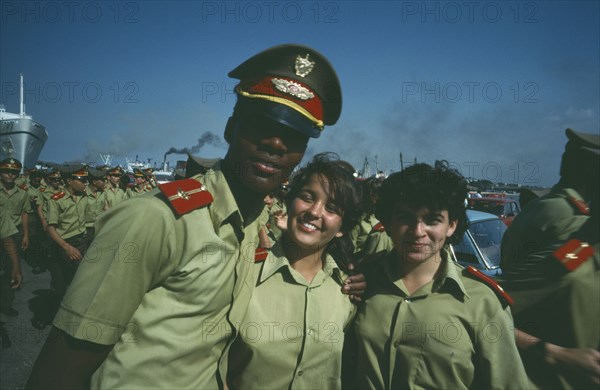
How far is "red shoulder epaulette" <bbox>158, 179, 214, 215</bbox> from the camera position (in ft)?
4.38

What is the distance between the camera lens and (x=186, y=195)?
1.40m

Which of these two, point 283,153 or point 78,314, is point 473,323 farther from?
point 78,314

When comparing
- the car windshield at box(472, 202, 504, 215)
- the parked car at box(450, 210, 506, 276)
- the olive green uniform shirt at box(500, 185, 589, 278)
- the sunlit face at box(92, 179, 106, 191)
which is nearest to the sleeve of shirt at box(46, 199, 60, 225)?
the sunlit face at box(92, 179, 106, 191)

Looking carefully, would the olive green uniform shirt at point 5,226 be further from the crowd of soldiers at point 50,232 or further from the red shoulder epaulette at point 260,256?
the red shoulder epaulette at point 260,256

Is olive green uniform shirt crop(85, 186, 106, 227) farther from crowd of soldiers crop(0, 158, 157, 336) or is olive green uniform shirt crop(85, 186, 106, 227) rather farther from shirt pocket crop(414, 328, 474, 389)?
shirt pocket crop(414, 328, 474, 389)

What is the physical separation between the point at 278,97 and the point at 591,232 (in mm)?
1786

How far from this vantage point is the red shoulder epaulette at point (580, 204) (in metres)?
2.13

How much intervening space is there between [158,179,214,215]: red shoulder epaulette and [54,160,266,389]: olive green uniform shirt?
0.03 m

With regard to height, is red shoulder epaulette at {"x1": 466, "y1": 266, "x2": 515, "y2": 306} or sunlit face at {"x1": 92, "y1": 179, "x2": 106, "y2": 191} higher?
red shoulder epaulette at {"x1": 466, "y1": 266, "x2": 515, "y2": 306}

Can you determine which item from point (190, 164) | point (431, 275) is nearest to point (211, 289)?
point (431, 275)

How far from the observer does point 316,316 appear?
1.86 meters

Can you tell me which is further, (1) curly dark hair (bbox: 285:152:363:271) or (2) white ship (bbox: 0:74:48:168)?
(2) white ship (bbox: 0:74:48:168)

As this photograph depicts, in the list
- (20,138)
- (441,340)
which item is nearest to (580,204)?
(441,340)

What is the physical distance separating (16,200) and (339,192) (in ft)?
26.0
